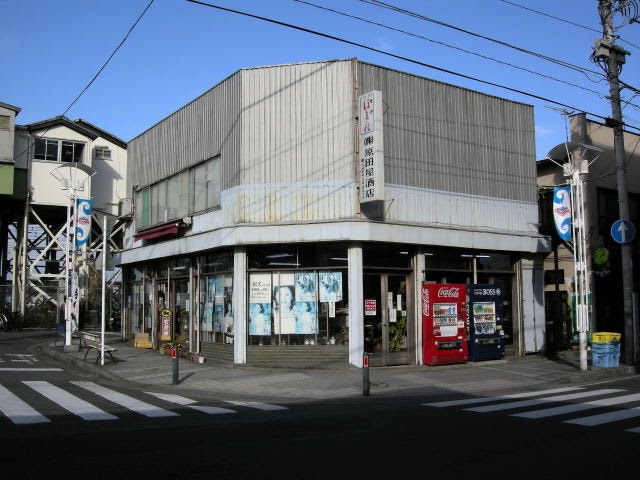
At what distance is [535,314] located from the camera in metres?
20.5

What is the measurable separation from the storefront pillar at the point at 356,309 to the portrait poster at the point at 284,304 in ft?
5.49

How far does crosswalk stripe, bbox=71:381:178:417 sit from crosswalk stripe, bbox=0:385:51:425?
5.11 feet

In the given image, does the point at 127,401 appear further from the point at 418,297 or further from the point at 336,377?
the point at 418,297

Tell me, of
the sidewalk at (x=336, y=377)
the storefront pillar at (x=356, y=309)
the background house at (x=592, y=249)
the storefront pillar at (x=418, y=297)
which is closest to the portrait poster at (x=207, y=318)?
the sidewalk at (x=336, y=377)

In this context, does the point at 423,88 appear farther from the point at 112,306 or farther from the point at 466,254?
the point at 112,306

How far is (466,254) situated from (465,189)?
6.69ft

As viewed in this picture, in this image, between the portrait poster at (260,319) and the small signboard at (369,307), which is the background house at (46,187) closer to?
the portrait poster at (260,319)

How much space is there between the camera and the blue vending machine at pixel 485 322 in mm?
18562

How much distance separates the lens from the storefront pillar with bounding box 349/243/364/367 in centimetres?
1659

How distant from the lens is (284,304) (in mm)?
17250

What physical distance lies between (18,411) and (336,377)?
749 centimetres

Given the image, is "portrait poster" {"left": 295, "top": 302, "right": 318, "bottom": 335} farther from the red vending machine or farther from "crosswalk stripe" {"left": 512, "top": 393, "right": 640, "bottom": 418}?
"crosswalk stripe" {"left": 512, "top": 393, "right": 640, "bottom": 418}

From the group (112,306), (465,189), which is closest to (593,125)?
(465,189)

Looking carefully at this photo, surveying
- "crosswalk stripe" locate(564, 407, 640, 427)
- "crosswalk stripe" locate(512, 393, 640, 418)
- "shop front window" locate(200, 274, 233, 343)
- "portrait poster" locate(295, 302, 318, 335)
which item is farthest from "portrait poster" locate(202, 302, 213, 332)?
"crosswalk stripe" locate(564, 407, 640, 427)
